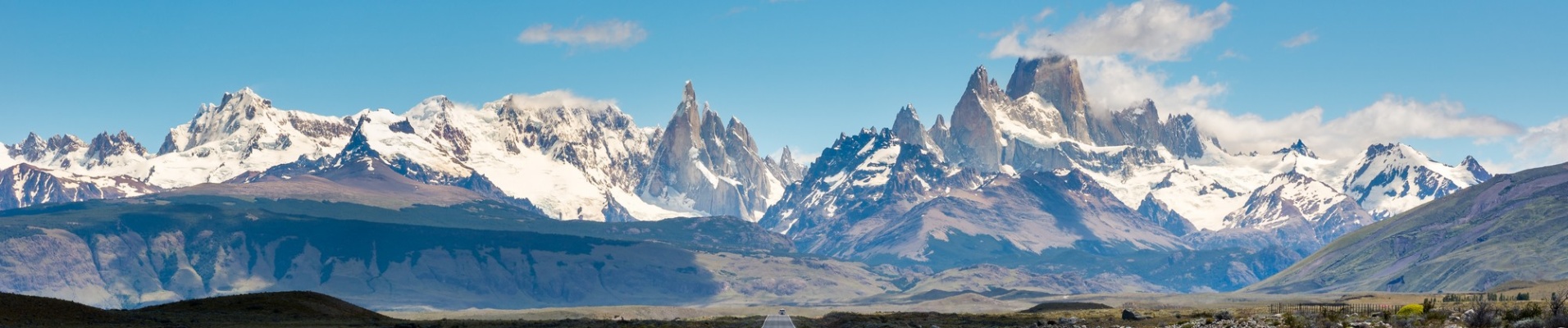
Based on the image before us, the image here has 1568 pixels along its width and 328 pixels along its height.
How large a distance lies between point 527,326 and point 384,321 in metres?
18.7

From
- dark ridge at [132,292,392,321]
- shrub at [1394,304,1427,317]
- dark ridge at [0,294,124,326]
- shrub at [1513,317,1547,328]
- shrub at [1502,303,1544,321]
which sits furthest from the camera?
dark ridge at [132,292,392,321]

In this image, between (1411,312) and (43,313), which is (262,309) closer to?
(43,313)

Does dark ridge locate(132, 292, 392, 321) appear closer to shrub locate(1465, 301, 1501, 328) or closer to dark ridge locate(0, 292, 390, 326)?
dark ridge locate(0, 292, 390, 326)

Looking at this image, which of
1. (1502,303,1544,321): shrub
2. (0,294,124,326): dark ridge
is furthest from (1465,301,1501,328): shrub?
(0,294,124,326): dark ridge

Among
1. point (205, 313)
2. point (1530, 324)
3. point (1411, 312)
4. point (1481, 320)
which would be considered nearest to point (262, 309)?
point (205, 313)

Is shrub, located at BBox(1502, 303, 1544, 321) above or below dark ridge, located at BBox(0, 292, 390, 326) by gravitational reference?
above

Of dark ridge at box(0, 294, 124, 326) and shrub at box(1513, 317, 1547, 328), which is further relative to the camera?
dark ridge at box(0, 294, 124, 326)

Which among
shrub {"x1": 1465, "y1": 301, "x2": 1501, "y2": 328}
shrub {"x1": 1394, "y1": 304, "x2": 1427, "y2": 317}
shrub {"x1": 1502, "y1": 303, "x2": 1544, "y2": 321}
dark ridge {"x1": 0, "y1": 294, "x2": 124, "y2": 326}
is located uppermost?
shrub {"x1": 1394, "y1": 304, "x2": 1427, "y2": 317}

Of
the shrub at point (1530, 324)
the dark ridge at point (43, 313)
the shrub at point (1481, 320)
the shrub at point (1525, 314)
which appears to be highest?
the shrub at point (1525, 314)

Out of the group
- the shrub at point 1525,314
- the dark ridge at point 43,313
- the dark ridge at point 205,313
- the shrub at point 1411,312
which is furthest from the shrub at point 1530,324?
the dark ridge at point 43,313

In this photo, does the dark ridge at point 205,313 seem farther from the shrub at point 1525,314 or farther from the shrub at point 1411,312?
the shrub at point 1525,314

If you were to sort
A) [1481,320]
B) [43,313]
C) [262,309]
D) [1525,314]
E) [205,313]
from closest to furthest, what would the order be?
[1481,320], [1525,314], [43,313], [205,313], [262,309]

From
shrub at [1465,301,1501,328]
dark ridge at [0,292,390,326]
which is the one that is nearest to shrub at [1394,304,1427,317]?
shrub at [1465,301,1501,328]

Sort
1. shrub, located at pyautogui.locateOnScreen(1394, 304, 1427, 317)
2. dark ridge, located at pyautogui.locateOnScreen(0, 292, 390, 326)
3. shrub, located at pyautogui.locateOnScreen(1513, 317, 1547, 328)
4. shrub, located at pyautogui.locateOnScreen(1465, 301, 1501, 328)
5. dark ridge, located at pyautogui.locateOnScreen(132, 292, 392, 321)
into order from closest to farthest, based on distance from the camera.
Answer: shrub, located at pyautogui.locateOnScreen(1513, 317, 1547, 328) → shrub, located at pyautogui.locateOnScreen(1465, 301, 1501, 328) → dark ridge, located at pyautogui.locateOnScreen(0, 292, 390, 326) → shrub, located at pyautogui.locateOnScreen(1394, 304, 1427, 317) → dark ridge, located at pyautogui.locateOnScreen(132, 292, 392, 321)
